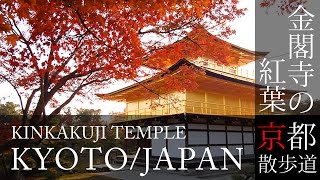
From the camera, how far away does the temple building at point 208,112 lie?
1900 cm

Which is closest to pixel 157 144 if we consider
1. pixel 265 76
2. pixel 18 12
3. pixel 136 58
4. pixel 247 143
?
pixel 247 143

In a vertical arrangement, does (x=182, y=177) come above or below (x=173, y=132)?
below

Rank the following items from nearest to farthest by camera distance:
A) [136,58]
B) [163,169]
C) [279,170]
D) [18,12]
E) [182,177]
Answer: [18,12]
[136,58]
[279,170]
[182,177]
[163,169]

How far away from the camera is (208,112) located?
65.0 ft

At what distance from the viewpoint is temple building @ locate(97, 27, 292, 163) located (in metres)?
19.0

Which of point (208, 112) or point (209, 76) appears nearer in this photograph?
point (209, 76)

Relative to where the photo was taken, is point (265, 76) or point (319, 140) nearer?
point (265, 76)

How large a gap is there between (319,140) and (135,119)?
40.8 ft

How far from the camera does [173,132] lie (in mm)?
20141

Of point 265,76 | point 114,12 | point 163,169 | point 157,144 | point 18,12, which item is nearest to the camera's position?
point 18,12

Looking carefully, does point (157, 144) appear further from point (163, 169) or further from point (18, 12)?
point (18, 12)

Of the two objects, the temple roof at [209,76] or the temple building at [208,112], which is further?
the temple building at [208,112]

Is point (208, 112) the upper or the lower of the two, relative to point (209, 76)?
lower

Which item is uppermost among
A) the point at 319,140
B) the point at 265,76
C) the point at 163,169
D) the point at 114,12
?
the point at 114,12
